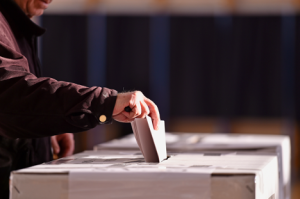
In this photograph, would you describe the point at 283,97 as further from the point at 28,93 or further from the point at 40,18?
the point at 28,93

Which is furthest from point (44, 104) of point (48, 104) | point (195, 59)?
Answer: point (195, 59)

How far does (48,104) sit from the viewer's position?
90 cm

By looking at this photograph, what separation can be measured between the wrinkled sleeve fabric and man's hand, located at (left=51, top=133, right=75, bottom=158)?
63cm

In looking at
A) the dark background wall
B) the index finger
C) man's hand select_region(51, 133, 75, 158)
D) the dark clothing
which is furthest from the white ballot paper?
the dark background wall

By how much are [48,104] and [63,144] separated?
2.30ft

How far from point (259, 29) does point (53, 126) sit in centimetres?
379

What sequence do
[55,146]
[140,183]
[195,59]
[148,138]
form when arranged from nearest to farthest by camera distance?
[140,183], [148,138], [55,146], [195,59]

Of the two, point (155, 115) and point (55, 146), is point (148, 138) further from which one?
point (55, 146)

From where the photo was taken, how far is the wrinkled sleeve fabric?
2.93 ft

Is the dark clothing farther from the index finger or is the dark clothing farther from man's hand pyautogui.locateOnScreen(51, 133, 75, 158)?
man's hand pyautogui.locateOnScreen(51, 133, 75, 158)

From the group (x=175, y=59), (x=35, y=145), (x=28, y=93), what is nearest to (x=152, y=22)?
(x=175, y=59)

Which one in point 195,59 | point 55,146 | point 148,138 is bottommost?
point 55,146

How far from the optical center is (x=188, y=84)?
450 cm

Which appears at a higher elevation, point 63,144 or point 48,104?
point 48,104
